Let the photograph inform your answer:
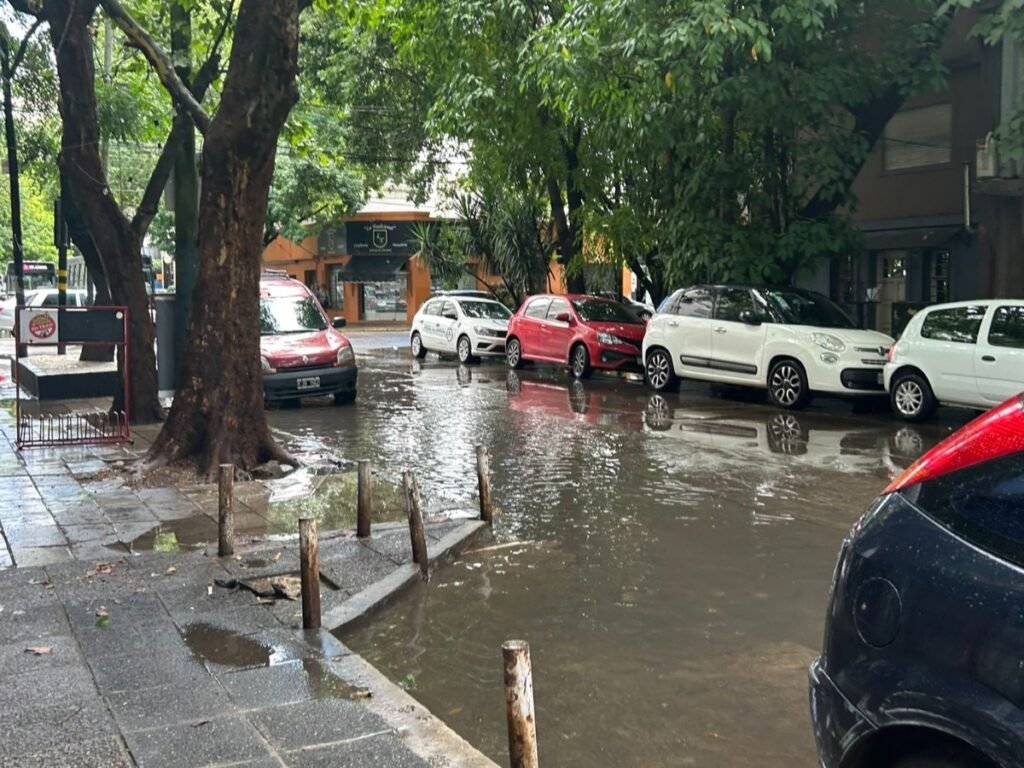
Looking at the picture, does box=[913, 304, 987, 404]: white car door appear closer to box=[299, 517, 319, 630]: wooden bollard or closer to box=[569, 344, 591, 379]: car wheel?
box=[569, 344, 591, 379]: car wheel

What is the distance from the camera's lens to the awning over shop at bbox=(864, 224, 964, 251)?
65.3ft

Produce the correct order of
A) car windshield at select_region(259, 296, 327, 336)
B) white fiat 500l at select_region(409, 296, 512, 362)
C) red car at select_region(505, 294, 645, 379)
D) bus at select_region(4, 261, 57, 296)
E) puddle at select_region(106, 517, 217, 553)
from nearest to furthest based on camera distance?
puddle at select_region(106, 517, 217, 553) < car windshield at select_region(259, 296, 327, 336) < red car at select_region(505, 294, 645, 379) < white fiat 500l at select_region(409, 296, 512, 362) < bus at select_region(4, 261, 57, 296)

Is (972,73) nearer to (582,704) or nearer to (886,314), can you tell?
(886,314)

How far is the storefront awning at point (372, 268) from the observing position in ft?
150

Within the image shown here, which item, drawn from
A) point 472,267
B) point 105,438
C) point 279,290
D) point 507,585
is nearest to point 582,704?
point 507,585

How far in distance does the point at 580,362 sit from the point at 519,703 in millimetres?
17066

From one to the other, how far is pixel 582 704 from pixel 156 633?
2.25 m

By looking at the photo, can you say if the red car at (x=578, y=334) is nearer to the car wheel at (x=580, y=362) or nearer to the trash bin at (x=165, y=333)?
the car wheel at (x=580, y=362)

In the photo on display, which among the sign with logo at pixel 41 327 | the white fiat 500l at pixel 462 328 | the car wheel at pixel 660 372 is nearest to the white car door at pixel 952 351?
the car wheel at pixel 660 372

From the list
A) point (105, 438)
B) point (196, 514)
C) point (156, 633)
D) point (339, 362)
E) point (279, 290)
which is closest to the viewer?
point (156, 633)

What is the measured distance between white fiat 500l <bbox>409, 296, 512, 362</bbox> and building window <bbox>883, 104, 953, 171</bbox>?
875 centimetres

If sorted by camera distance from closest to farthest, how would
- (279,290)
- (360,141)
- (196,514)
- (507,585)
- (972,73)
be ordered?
1. (507,585)
2. (196,514)
3. (279,290)
4. (972,73)
5. (360,141)

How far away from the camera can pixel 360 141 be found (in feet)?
93.8

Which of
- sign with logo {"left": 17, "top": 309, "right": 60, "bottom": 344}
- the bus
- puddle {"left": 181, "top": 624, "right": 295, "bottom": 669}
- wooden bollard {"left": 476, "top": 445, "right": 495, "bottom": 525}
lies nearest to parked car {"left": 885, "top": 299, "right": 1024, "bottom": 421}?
wooden bollard {"left": 476, "top": 445, "right": 495, "bottom": 525}
